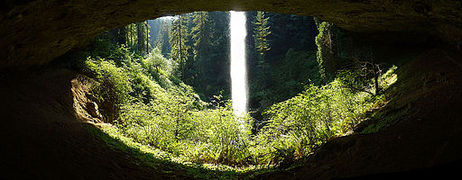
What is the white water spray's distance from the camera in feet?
109

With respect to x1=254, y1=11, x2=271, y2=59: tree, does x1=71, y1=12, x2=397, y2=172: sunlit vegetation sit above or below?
below

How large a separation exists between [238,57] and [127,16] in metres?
32.4

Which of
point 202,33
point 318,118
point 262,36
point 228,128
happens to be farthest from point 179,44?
point 318,118

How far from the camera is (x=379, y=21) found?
730 centimetres

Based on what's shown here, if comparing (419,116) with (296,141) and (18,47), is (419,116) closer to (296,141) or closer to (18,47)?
(296,141)

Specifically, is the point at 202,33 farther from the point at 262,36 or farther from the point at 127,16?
the point at 127,16

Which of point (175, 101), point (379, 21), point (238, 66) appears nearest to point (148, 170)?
point (175, 101)

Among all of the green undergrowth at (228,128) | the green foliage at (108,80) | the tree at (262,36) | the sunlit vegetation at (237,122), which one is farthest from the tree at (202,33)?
the green undergrowth at (228,128)

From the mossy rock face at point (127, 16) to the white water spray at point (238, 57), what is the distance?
24358mm

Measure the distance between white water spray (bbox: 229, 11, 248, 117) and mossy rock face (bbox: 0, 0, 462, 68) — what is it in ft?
79.9

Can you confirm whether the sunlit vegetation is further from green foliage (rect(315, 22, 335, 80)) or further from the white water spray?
the white water spray

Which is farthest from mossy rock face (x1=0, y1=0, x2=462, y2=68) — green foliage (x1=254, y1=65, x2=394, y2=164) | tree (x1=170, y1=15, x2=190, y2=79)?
tree (x1=170, y1=15, x2=190, y2=79)

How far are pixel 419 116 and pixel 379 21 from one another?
4.75 m

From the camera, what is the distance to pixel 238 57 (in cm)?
3797
